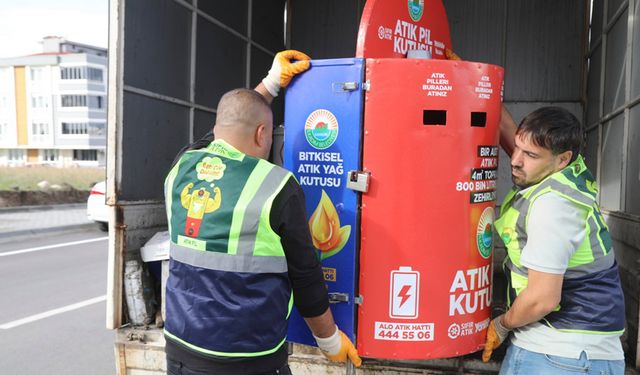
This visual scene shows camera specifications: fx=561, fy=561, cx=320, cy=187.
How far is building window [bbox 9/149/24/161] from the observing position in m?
84.1

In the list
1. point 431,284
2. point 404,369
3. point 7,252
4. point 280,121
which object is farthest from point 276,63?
point 7,252

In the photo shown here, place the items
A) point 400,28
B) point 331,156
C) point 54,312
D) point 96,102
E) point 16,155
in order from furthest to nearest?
point 16,155 → point 96,102 → point 54,312 → point 400,28 → point 331,156

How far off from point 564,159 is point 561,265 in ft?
1.66

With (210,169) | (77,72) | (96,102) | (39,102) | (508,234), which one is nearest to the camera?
(210,169)

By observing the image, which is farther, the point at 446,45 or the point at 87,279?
Result: the point at 87,279

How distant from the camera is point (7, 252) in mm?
12078

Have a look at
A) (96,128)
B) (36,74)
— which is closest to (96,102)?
(96,128)

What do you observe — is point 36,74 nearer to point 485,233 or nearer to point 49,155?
point 49,155

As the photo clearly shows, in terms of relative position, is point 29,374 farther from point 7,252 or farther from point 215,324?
point 7,252

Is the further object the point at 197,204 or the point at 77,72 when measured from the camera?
the point at 77,72

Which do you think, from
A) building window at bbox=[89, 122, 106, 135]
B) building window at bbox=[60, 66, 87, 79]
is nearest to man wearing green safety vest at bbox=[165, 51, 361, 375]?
building window at bbox=[89, 122, 106, 135]

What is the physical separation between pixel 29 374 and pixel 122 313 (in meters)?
2.60

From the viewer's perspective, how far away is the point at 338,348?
2.96 metres

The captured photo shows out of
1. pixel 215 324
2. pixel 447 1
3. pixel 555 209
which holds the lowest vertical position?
pixel 215 324
